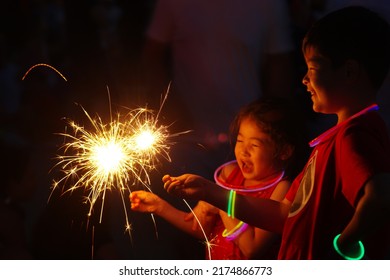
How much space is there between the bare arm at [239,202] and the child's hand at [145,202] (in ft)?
1.08

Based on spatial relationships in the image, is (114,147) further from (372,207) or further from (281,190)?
(372,207)

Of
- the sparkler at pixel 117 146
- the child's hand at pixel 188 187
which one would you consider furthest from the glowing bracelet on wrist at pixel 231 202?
the sparkler at pixel 117 146

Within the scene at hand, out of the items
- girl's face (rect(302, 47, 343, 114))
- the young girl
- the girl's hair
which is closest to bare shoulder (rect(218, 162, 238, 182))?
the young girl

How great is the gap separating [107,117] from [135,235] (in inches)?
24.7

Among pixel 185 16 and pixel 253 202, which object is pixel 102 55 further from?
pixel 253 202

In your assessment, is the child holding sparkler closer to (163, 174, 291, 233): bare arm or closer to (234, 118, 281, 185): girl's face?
(163, 174, 291, 233): bare arm

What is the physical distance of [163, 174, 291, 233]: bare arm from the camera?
2795mm

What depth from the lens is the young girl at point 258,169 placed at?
3031 mm

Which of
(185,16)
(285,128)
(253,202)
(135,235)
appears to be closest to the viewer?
(253,202)

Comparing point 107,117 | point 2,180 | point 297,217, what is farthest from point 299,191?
point 2,180

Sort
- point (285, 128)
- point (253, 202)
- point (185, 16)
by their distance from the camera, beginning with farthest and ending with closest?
1. point (185, 16)
2. point (285, 128)
3. point (253, 202)

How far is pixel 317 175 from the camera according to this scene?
266 centimetres

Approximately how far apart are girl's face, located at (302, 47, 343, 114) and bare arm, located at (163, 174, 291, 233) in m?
0.39

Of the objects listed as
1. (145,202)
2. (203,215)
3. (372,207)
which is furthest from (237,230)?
(372,207)
